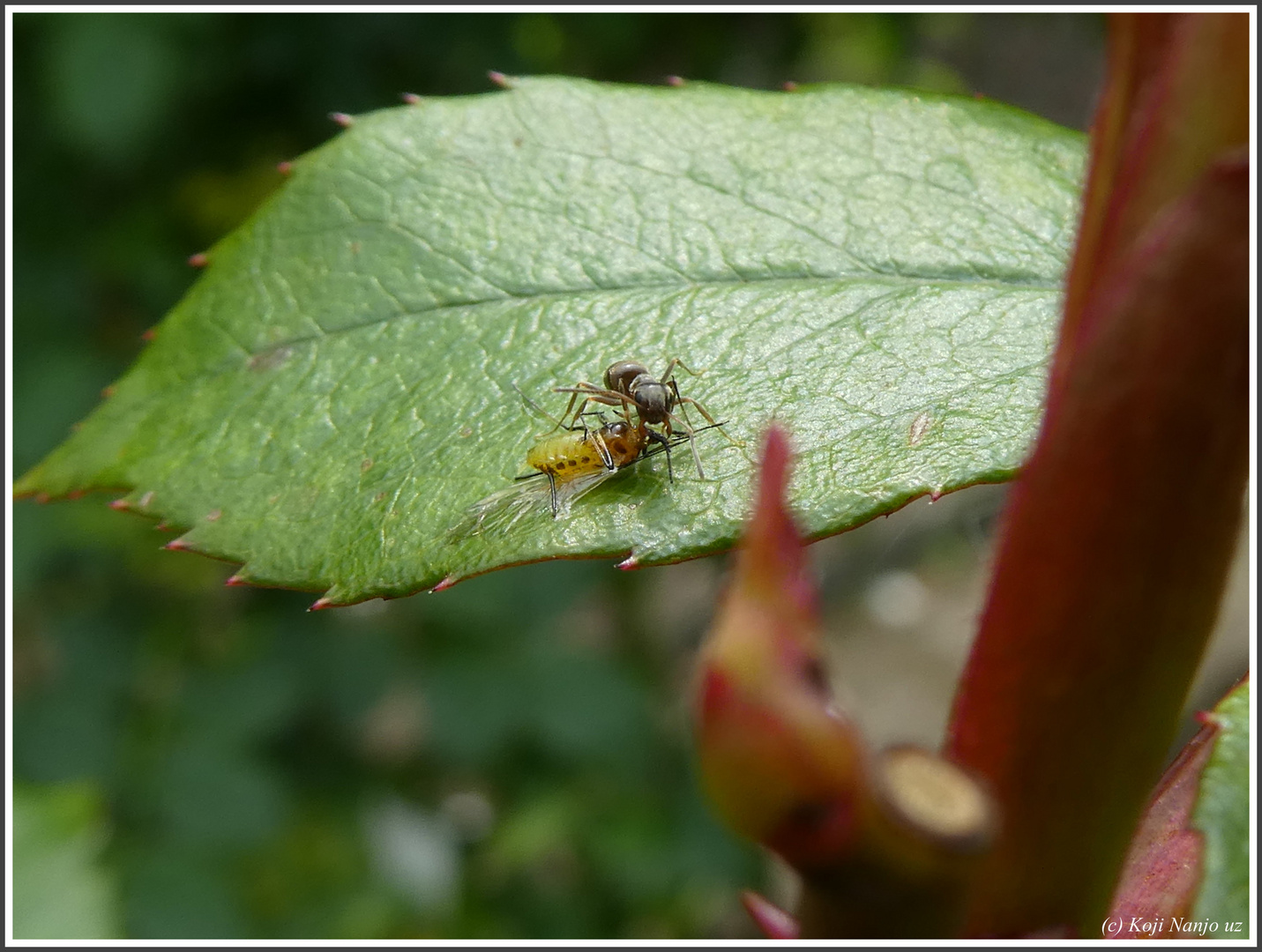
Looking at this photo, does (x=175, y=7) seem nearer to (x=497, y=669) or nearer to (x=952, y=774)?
(x=497, y=669)

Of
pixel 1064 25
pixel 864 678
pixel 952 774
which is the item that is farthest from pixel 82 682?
pixel 1064 25

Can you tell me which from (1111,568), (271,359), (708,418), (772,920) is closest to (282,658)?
(271,359)

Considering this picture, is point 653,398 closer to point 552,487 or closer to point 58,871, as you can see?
point 552,487

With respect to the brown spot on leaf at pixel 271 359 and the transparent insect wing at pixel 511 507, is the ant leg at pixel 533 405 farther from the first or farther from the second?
the brown spot on leaf at pixel 271 359

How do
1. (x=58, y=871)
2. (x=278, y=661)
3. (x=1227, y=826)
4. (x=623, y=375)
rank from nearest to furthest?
Result: 1. (x=1227, y=826)
2. (x=623, y=375)
3. (x=58, y=871)
4. (x=278, y=661)

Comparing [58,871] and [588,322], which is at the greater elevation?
[588,322]

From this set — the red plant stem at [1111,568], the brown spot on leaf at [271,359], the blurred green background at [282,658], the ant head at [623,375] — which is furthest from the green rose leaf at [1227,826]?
the blurred green background at [282,658]
